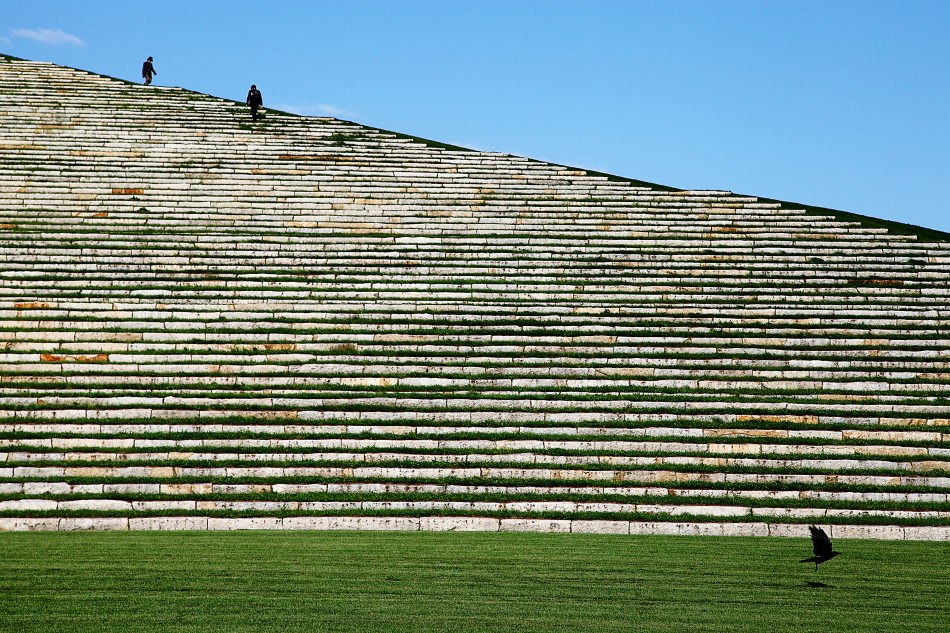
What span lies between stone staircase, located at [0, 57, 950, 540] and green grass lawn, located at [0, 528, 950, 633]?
96 cm

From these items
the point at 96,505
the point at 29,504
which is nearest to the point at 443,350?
the point at 96,505

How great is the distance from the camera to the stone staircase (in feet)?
29.7

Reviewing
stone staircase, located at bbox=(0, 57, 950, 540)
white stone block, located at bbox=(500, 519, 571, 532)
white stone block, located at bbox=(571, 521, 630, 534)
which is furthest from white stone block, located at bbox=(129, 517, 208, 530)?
white stone block, located at bbox=(571, 521, 630, 534)

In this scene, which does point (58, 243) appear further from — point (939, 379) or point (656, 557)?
point (939, 379)

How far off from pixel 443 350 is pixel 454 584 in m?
5.83

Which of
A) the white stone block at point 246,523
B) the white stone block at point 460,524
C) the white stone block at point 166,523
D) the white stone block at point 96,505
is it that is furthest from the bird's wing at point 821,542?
the white stone block at point 96,505

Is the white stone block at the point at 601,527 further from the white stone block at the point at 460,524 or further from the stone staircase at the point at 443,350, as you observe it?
the white stone block at the point at 460,524

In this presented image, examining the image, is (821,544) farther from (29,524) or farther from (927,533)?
(29,524)

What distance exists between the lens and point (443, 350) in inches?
458

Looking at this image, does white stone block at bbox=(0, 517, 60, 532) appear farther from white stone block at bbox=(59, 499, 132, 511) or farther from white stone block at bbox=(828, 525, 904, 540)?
white stone block at bbox=(828, 525, 904, 540)

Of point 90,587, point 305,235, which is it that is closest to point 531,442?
point 90,587

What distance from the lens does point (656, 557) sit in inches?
281

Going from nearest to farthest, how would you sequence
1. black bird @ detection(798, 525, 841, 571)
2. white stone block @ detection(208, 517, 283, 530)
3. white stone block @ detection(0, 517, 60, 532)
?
black bird @ detection(798, 525, 841, 571), white stone block @ detection(0, 517, 60, 532), white stone block @ detection(208, 517, 283, 530)

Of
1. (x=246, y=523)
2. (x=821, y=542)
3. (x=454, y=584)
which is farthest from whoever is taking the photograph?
(x=246, y=523)
